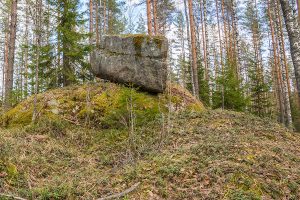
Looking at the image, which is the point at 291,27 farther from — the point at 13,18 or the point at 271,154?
the point at 13,18

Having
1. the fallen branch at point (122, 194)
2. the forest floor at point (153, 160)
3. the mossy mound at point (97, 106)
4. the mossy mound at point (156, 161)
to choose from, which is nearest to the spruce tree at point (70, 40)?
the mossy mound at point (97, 106)

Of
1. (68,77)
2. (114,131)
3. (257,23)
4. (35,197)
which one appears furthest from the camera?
(257,23)

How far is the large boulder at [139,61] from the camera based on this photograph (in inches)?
332

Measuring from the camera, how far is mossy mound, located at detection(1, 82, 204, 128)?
734cm

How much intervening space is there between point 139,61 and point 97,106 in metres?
2.15

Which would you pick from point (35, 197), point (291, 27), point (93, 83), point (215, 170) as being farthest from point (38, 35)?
point (291, 27)

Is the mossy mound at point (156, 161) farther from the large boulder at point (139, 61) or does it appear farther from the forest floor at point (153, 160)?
the large boulder at point (139, 61)

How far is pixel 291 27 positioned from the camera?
238 inches

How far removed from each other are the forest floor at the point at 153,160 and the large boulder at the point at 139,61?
1681 millimetres

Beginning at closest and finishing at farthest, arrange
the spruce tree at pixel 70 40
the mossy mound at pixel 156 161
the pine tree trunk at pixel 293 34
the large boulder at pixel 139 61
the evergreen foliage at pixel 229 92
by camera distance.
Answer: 1. the mossy mound at pixel 156 161
2. the pine tree trunk at pixel 293 34
3. the large boulder at pixel 139 61
4. the spruce tree at pixel 70 40
5. the evergreen foliage at pixel 229 92

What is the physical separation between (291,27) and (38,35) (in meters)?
7.09

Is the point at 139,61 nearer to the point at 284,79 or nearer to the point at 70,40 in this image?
the point at 70,40

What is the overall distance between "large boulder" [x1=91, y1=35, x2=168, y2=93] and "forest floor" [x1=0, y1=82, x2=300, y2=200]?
1.68 metres

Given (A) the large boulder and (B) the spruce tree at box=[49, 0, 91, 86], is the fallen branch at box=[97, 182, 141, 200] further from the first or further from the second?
(B) the spruce tree at box=[49, 0, 91, 86]
